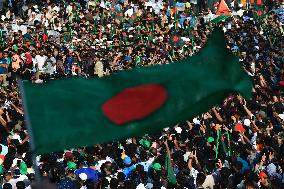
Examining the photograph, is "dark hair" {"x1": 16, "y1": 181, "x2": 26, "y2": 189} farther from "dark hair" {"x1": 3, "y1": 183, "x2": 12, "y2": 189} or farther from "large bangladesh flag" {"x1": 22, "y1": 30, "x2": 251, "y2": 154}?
"large bangladesh flag" {"x1": 22, "y1": 30, "x2": 251, "y2": 154}

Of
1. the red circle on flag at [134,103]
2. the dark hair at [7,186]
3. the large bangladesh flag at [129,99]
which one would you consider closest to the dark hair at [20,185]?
the dark hair at [7,186]

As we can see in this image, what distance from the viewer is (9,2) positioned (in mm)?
25688

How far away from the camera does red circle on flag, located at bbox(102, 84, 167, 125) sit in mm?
5227

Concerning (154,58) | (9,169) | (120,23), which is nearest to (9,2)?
(120,23)

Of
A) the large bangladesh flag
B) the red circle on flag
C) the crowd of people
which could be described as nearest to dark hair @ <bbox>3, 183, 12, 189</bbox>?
the crowd of people

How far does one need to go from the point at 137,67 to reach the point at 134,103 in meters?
4.57

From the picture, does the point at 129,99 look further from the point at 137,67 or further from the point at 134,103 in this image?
the point at 137,67

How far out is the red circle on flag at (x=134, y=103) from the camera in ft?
17.1

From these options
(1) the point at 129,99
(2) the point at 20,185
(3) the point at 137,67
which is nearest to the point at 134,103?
(1) the point at 129,99

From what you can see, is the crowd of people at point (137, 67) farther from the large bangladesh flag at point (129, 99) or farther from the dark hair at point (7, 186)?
the large bangladesh flag at point (129, 99)

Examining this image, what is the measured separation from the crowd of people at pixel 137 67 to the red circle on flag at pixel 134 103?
1.20m

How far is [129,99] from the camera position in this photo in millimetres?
5457

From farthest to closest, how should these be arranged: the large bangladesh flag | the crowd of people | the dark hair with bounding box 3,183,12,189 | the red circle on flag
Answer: the crowd of people < the dark hair with bounding box 3,183,12,189 < the red circle on flag < the large bangladesh flag

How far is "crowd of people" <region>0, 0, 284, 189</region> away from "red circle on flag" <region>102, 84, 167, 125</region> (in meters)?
1.20
